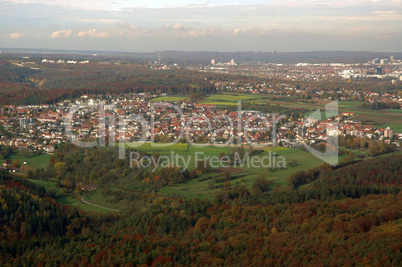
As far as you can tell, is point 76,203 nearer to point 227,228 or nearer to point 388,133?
point 227,228

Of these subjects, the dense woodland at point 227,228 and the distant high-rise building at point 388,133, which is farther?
the distant high-rise building at point 388,133

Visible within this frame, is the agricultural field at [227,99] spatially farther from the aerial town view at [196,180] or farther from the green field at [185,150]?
the green field at [185,150]

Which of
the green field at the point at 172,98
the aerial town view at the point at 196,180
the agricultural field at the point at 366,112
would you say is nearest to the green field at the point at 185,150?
the aerial town view at the point at 196,180

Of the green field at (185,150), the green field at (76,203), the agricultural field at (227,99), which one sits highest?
the agricultural field at (227,99)

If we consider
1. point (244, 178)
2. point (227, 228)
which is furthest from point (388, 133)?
point (227, 228)

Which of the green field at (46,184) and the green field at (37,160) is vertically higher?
the green field at (37,160)

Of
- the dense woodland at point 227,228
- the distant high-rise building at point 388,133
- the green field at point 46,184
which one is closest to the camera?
the dense woodland at point 227,228

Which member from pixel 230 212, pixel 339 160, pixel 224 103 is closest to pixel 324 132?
pixel 339 160

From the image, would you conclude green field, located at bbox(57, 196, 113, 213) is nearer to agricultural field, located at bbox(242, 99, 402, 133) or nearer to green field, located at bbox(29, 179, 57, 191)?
green field, located at bbox(29, 179, 57, 191)

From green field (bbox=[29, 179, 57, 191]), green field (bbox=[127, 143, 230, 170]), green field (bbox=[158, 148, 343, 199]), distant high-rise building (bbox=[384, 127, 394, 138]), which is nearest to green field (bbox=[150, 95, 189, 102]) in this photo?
green field (bbox=[127, 143, 230, 170])
